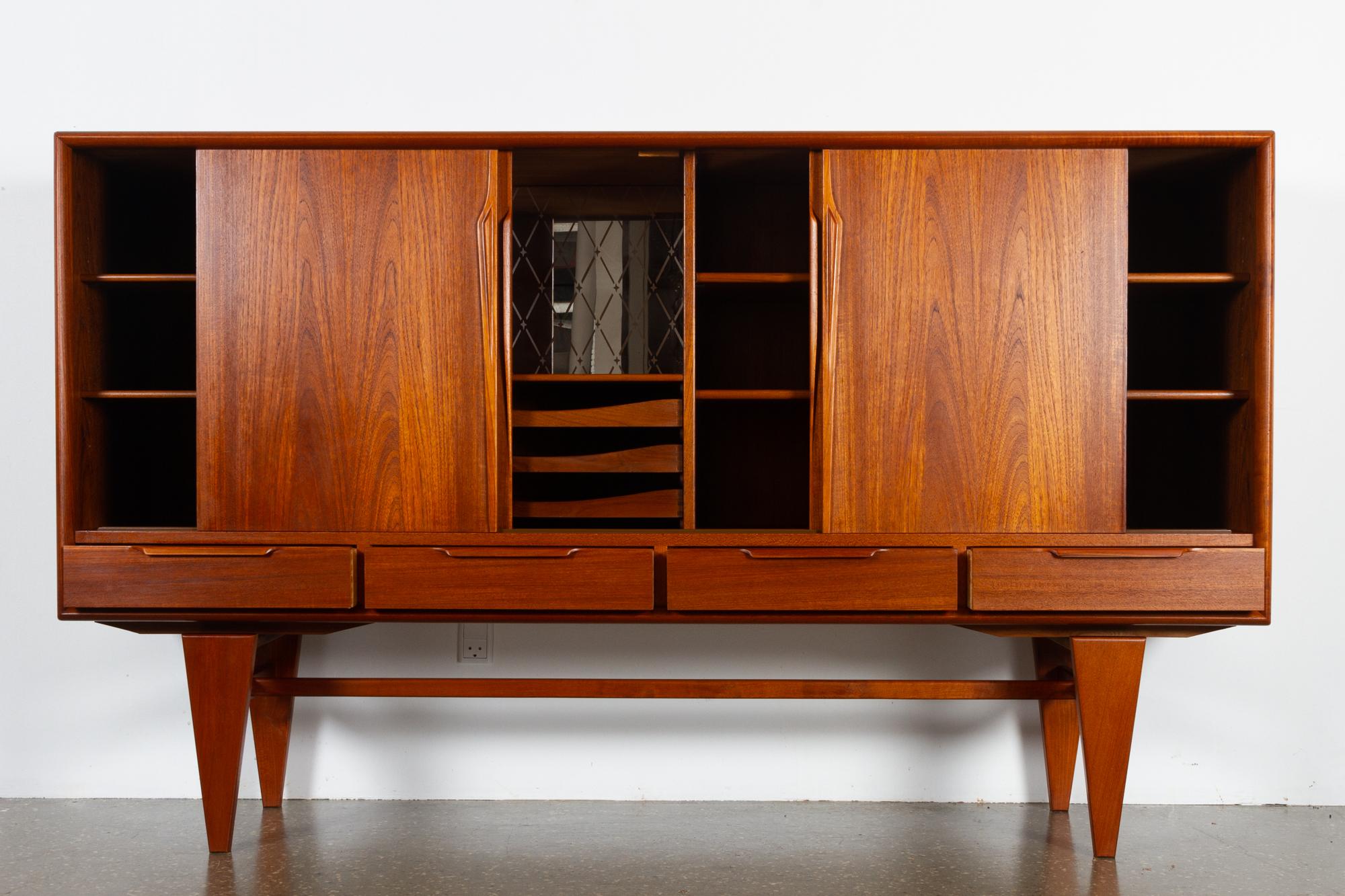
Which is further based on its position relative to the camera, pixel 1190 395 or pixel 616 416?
pixel 616 416

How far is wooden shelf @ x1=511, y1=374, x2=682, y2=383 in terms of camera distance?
1903 mm

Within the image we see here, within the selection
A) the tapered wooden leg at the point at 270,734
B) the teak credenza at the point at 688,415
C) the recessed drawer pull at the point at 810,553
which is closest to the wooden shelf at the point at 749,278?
the teak credenza at the point at 688,415

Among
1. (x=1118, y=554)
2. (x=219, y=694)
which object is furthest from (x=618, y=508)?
(x=1118, y=554)

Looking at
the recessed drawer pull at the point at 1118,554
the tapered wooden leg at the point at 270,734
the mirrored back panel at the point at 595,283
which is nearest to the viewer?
the recessed drawer pull at the point at 1118,554

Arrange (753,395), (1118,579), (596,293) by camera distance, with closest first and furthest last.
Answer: (1118,579) → (753,395) → (596,293)

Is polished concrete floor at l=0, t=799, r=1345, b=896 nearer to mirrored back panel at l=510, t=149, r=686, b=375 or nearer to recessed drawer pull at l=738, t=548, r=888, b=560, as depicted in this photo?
recessed drawer pull at l=738, t=548, r=888, b=560

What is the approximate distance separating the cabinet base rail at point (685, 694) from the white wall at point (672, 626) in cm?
11

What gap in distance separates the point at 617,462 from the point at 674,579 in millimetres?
290

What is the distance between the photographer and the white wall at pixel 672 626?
228 cm

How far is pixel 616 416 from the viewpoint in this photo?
1945 millimetres

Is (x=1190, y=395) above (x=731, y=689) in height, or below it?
above

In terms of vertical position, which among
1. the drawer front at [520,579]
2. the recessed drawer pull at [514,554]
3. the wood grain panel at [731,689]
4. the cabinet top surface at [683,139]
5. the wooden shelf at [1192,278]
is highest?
the cabinet top surface at [683,139]

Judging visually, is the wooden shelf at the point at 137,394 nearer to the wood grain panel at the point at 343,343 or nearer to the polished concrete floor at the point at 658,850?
the wood grain panel at the point at 343,343

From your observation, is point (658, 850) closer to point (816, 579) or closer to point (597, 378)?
point (816, 579)
